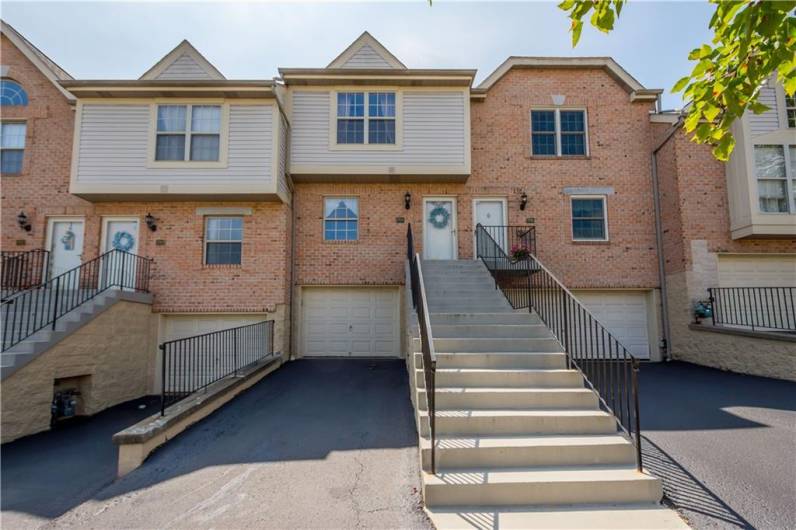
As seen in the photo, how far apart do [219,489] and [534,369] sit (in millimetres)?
4086

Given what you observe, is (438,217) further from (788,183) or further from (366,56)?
(788,183)

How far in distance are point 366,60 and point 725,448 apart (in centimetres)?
1131

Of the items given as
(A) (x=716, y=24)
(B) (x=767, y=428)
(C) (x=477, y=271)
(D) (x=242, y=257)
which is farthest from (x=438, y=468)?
(D) (x=242, y=257)

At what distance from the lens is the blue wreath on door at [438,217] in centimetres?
1055

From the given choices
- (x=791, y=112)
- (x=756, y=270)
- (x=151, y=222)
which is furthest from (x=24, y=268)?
(x=791, y=112)

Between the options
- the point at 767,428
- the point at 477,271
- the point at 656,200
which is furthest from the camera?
the point at 656,200

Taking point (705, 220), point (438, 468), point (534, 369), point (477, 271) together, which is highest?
point (705, 220)

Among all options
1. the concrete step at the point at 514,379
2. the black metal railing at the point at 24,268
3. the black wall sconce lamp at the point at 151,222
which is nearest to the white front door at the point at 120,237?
the black wall sconce lamp at the point at 151,222

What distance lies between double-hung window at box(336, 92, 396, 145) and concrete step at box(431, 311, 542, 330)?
577cm

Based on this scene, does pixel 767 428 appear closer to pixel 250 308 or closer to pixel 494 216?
pixel 494 216

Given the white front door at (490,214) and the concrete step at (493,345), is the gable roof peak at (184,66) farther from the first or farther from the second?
the concrete step at (493,345)

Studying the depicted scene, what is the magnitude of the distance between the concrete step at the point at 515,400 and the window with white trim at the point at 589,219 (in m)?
6.98

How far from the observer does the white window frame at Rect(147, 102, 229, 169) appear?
9.42m

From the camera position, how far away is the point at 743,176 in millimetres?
9383
